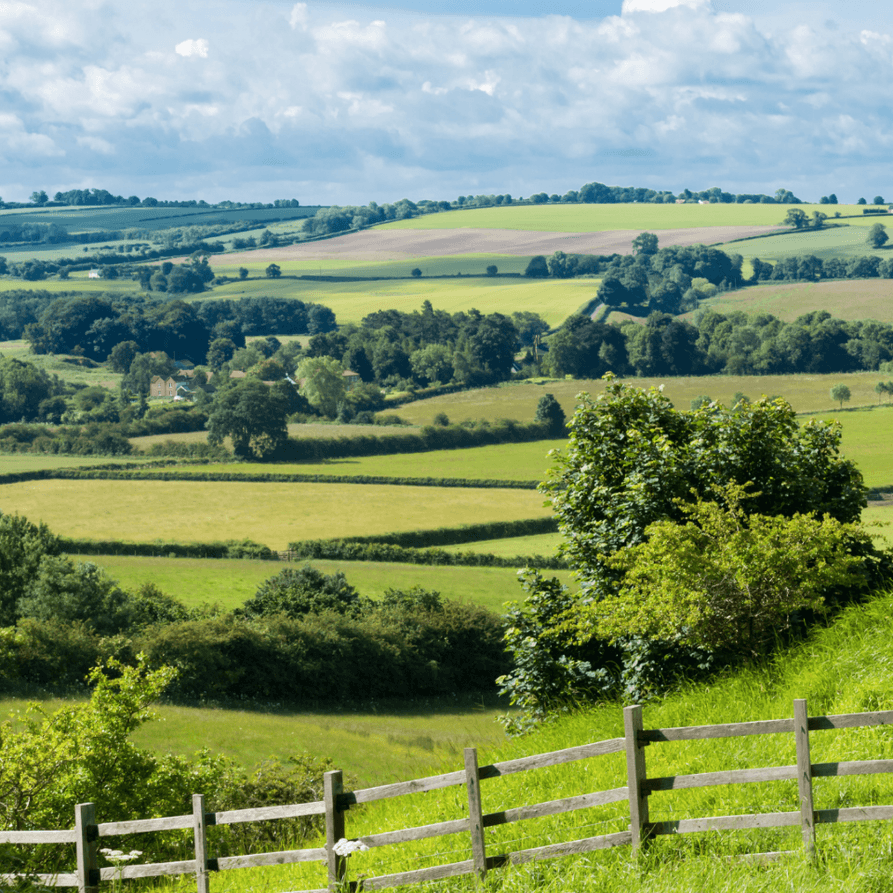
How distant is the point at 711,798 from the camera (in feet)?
39.1

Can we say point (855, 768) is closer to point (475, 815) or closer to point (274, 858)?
point (475, 815)

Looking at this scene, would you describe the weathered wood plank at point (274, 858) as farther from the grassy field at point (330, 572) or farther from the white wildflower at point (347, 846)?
the grassy field at point (330, 572)

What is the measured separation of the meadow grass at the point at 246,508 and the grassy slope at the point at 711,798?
74140 mm

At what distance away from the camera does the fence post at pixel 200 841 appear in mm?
11047

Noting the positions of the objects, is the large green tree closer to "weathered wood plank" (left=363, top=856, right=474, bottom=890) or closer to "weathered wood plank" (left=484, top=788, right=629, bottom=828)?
"weathered wood plank" (left=363, top=856, right=474, bottom=890)

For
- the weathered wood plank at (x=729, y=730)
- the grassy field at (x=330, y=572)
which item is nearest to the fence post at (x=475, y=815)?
the weathered wood plank at (x=729, y=730)

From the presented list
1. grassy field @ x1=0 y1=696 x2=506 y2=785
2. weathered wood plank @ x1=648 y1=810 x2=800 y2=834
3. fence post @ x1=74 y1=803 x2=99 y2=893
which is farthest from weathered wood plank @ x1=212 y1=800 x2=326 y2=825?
grassy field @ x1=0 y1=696 x2=506 y2=785

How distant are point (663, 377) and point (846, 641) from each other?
171m

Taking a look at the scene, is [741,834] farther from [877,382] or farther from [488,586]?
[877,382]

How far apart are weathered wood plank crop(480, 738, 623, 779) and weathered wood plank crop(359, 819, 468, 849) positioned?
51cm

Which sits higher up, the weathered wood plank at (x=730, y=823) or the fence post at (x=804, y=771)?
the fence post at (x=804, y=771)

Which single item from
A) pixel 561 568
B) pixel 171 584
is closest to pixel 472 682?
pixel 561 568

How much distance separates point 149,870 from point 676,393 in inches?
6095

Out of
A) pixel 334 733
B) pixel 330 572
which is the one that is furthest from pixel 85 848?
pixel 330 572
